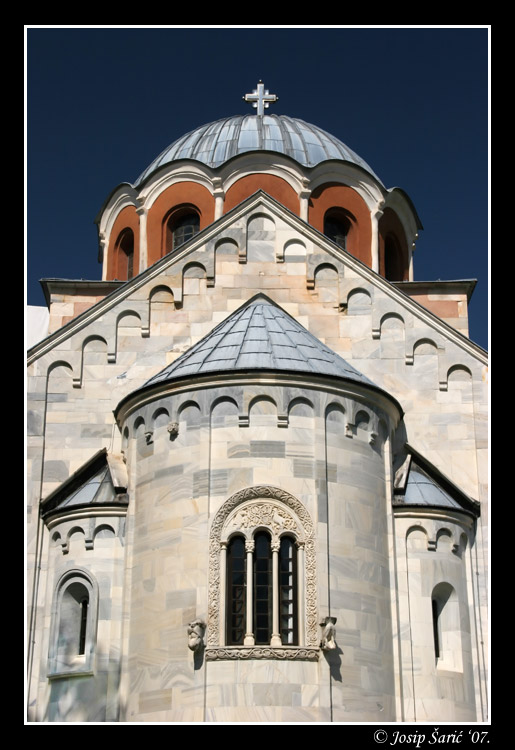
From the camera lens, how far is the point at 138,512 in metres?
20.7

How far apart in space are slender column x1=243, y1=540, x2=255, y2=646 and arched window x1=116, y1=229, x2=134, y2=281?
12.0m

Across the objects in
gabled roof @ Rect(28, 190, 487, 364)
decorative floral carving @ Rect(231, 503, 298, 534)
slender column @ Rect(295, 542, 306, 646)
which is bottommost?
slender column @ Rect(295, 542, 306, 646)

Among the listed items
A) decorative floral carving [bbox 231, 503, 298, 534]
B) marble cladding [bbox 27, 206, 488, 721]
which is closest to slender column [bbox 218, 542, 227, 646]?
marble cladding [bbox 27, 206, 488, 721]

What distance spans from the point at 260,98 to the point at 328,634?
1817cm

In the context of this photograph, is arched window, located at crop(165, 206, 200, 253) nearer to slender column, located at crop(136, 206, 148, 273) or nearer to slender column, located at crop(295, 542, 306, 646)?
slender column, located at crop(136, 206, 148, 273)

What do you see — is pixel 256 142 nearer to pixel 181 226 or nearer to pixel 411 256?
pixel 181 226

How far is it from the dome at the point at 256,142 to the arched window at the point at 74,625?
12.2 m

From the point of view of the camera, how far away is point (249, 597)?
19000 mm

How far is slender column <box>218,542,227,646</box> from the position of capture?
62.1 feet

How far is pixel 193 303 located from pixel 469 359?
5561 millimetres

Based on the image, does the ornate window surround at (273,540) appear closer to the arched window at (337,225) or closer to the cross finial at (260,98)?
the arched window at (337,225)

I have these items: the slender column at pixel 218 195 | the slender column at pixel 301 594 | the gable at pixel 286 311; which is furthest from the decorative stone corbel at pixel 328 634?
the slender column at pixel 218 195

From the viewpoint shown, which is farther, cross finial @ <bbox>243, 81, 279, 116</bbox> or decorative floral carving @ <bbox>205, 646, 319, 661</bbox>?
cross finial @ <bbox>243, 81, 279, 116</bbox>

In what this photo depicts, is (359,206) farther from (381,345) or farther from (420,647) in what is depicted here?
(420,647)
